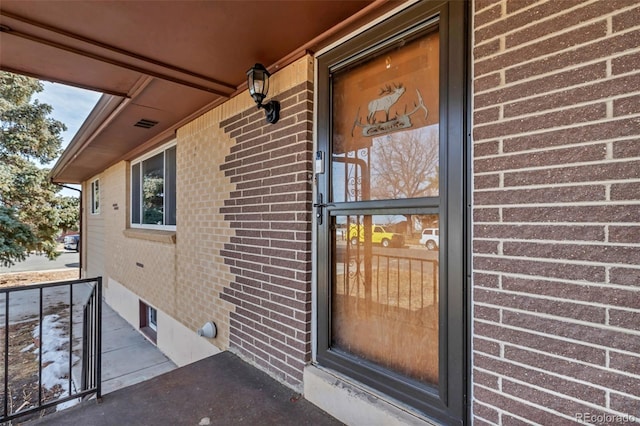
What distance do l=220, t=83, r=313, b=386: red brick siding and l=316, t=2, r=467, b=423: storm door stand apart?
0.13 metres

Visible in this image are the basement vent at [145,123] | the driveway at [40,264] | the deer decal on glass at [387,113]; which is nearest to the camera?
the deer decal on glass at [387,113]

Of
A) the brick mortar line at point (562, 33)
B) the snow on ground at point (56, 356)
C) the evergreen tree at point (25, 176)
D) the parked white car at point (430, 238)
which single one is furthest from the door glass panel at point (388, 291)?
the evergreen tree at point (25, 176)

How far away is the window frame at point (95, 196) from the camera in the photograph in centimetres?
823

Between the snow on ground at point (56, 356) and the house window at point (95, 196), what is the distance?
3251 millimetres

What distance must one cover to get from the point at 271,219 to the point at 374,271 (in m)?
0.91

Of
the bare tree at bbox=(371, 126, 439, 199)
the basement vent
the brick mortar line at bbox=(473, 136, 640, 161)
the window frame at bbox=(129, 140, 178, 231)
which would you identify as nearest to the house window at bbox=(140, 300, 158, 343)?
the window frame at bbox=(129, 140, 178, 231)

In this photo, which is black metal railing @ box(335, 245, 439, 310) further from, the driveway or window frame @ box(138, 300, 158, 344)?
the driveway

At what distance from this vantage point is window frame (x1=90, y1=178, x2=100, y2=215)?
8.23m

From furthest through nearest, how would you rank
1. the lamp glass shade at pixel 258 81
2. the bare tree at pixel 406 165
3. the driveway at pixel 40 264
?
the driveway at pixel 40 264 < the lamp glass shade at pixel 258 81 < the bare tree at pixel 406 165

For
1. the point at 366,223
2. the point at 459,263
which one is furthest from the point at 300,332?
the point at 459,263

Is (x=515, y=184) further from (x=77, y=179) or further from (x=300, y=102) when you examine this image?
(x=77, y=179)

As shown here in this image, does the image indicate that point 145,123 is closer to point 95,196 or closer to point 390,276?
point 390,276

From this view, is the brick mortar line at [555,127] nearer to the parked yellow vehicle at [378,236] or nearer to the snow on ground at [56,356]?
the parked yellow vehicle at [378,236]

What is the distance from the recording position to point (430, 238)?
4.96 feet
